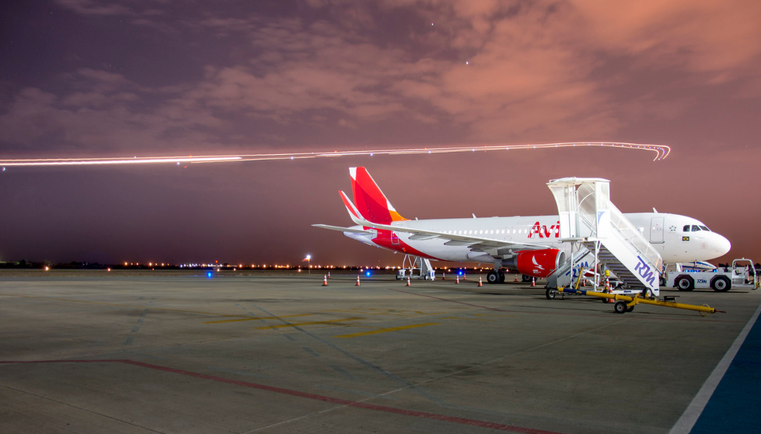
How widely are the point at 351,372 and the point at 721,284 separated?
29349mm

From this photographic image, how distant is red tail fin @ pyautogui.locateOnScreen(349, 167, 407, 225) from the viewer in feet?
133

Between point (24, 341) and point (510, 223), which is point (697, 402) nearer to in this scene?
point (24, 341)

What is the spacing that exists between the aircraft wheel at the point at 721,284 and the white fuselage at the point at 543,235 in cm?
262

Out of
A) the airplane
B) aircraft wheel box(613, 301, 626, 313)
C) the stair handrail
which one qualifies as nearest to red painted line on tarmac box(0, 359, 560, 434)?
aircraft wheel box(613, 301, 626, 313)

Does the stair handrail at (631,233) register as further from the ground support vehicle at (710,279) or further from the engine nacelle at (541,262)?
the ground support vehicle at (710,279)

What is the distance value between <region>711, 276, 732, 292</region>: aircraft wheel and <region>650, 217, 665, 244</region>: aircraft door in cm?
486

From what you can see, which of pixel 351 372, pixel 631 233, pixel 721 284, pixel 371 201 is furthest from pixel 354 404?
pixel 371 201

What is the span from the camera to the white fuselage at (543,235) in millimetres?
26422

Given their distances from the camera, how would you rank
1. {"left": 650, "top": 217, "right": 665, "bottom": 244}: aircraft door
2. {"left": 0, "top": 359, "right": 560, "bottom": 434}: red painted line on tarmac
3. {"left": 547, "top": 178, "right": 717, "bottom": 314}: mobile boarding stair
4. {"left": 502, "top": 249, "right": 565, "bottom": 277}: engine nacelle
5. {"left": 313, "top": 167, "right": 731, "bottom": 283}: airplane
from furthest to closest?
{"left": 650, "top": 217, "right": 665, "bottom": 244}: aircraft door → {"left": 313, "top": 167, "right": 731, "bottom": 283}: airplane → {"left": 502, "top": 249, "right": 565, "bottom": 277}: engine nacelle → {"left": 547, "top": 178, "right": 717, "bottom": 314}: mobile boarding stair → {"left": 0, "top": 359, "right": 560, "bottom": 434}: red painted line on tarmac

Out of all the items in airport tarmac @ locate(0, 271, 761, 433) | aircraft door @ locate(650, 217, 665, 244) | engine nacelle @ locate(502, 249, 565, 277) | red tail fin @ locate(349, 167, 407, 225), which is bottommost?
airport tarmac @ locate(0, 271, 761, 433)

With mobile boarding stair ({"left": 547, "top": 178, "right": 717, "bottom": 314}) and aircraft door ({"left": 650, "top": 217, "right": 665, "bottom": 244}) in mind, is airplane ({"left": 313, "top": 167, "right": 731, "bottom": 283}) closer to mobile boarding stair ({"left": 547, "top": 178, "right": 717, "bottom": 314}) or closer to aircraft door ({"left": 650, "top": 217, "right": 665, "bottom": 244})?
aircraft door ({"left": 650, "top": 217, "right": 665, "bottom": 244})

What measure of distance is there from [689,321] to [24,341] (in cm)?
1441

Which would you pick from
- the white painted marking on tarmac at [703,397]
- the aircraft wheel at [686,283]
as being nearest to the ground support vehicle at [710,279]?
the aircraft wheel at [686,283]

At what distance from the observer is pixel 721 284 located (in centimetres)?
2856
